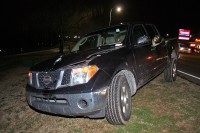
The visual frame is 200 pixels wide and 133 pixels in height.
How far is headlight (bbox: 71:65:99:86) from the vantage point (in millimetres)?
3301

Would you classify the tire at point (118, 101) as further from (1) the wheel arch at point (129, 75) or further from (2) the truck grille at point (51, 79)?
(2) the truck grille at point (51, 79)

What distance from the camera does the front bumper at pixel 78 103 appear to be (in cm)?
320

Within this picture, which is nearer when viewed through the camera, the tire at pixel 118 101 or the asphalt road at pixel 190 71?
the tire at pixel 118 101

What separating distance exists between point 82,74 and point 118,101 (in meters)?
0.77

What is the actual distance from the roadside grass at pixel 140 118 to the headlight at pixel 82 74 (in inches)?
41.7

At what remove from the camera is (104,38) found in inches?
208

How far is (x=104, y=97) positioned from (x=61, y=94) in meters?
0.69

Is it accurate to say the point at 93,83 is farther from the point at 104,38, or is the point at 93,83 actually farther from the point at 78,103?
the point at 104,38

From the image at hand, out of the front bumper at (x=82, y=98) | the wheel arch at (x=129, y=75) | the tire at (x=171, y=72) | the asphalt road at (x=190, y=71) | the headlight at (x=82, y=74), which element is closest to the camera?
the front bumper at (x=82, y=98)

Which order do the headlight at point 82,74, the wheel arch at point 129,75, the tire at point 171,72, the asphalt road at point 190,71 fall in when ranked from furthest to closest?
the asphalt road at point 190,71 → the tire at point 171,72 → the wheel arch at point 129,75 → the headlight at point 82,74

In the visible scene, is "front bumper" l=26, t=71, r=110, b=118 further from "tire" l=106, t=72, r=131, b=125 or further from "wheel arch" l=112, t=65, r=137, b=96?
"wheel arch" l=112, t=65, r=137, b=96

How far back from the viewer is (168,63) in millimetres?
6441

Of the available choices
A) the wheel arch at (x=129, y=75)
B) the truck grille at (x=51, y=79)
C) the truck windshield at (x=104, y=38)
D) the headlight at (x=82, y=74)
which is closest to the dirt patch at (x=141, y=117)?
the wheel arch at (x=129, y=75)

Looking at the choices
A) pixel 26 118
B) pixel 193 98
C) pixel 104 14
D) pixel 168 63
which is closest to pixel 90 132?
pixel 26 118
